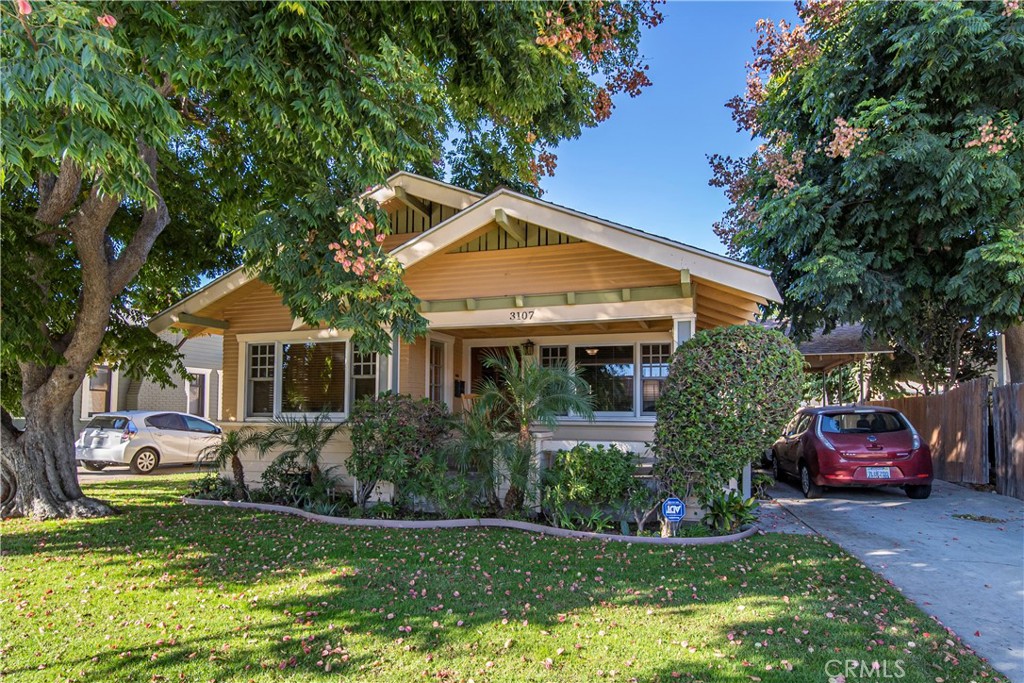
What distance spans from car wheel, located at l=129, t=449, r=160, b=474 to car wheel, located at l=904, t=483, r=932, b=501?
16.2 meters

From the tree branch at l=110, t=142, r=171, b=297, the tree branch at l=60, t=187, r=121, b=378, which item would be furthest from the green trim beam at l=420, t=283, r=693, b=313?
the tree branch at l=60, t=187, r=121, b=378

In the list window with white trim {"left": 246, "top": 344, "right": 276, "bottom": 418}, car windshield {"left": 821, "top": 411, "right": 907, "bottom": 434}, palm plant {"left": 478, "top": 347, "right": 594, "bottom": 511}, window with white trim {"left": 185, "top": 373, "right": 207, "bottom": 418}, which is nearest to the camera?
palm plant {"left": 478, "top": 347, "right": 594, "bottom": 511}

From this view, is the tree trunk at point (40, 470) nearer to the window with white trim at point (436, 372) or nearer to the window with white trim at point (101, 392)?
the window with white trim at point (436, 372)

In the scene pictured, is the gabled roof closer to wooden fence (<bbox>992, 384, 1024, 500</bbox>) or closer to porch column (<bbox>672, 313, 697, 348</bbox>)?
porch column (<bbox>672, 313, 697, 348</bbox>)

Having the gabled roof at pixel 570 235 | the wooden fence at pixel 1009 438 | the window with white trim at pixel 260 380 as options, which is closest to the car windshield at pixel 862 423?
the wooden fence at pixel 1009 438

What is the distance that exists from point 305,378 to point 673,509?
682 centimetres

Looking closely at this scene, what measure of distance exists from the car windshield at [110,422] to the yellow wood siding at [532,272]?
957cm

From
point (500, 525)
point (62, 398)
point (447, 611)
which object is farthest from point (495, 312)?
point (62, 398)

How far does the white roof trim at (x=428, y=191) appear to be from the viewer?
1077 centimetres

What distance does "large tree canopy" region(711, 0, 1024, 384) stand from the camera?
1006 centimetres

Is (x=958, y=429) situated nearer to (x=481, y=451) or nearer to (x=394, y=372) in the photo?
(x=481, y=451)

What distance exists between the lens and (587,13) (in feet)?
27.3

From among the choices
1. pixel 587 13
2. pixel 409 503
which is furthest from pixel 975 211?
pixel 409 503

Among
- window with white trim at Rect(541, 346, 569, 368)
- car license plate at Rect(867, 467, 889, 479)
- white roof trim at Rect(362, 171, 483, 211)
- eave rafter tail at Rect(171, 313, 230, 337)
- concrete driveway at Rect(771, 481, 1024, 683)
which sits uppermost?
white roof trim at Rect(362, 171, 483, 211)
